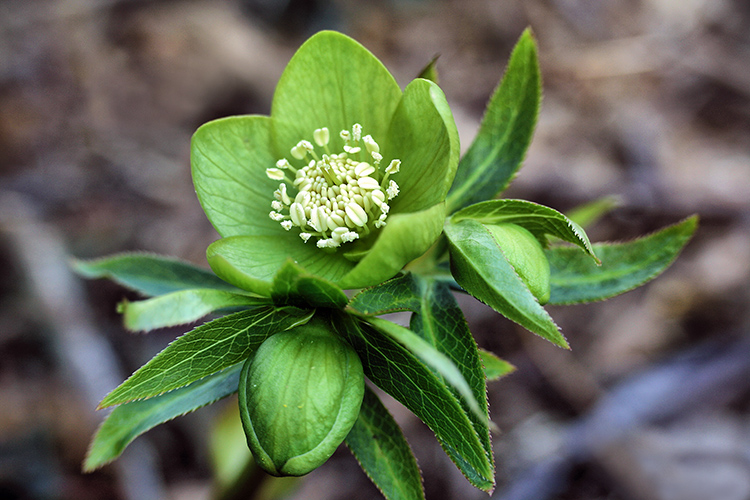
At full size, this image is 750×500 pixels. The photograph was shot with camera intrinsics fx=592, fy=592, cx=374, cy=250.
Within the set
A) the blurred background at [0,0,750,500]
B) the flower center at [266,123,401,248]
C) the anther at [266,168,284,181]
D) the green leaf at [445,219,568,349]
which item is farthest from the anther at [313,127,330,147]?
the blurred background at [0,0,750,500]

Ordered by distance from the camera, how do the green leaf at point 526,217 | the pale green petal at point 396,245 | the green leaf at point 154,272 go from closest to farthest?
the pale green petal at point 396,245
the green leaf at point 526,217
the green leaf at point 154,272

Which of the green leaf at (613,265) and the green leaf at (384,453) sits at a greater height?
the green leaf at (613,265)

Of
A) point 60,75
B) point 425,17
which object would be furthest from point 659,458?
point 60,75

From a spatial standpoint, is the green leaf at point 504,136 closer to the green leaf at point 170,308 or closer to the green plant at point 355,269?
the green plant at point 355,269

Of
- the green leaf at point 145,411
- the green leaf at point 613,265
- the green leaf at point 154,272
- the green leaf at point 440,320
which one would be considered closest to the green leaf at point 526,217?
the green leaf at point 440,320

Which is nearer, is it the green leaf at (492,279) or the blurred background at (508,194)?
the green leaf at (492,279)

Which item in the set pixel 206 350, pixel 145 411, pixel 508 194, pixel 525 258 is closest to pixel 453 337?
pixel 525 258

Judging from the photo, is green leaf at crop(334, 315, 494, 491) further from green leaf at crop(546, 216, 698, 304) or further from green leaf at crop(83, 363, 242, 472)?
green leaf at crop(546, 216, 698, 304)

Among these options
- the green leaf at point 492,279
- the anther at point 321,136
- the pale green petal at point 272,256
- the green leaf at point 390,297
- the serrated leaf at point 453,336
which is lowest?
the pale green petal at point 272,256
